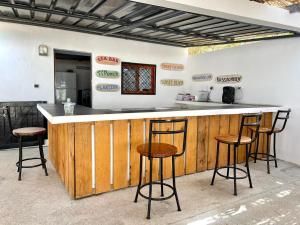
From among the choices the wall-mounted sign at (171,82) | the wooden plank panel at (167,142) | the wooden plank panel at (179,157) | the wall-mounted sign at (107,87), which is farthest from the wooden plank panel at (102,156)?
the wall-mounted sign at (171,82)

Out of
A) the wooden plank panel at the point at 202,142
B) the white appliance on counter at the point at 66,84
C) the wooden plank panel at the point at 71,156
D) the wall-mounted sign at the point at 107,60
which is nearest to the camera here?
the wooden plank panel at the point at 71,156

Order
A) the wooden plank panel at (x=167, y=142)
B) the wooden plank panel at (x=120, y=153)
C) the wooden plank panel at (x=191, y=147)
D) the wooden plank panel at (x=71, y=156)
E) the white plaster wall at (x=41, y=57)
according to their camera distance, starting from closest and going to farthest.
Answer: the wooden plank panel at (x=71, y=156) → the wooden plank panel at (x=120, y=153) → the wooden plank panel at (x=167, y=142) → the wooden plank panel at (x=191, y=147) → the white plaster wall at (x=41, y=57)

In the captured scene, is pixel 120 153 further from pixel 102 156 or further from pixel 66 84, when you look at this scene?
pixel 66 84

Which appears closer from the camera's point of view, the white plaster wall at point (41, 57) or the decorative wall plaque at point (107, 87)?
the white plaster wall at point (41, 57)

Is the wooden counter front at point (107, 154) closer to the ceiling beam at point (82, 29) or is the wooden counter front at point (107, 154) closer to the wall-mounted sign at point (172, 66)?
the ceiling beam at point (82, 29)

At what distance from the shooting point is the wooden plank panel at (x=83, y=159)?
9.16 ft

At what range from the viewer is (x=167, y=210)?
262 centimetres

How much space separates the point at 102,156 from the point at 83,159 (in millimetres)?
247

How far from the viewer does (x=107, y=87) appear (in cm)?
596

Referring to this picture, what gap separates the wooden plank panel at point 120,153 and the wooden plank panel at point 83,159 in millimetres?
343

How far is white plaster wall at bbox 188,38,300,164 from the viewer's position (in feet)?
14.5

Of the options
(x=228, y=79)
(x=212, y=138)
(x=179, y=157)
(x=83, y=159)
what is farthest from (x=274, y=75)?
(x=83, y=159)

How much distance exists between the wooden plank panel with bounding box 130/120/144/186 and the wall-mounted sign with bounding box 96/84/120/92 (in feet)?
9.79

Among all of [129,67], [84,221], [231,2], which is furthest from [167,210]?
[129,67]
